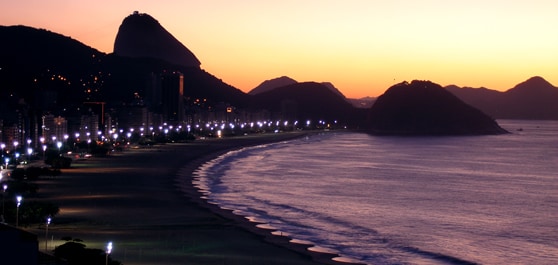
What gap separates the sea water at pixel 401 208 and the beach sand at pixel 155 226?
2122 mm

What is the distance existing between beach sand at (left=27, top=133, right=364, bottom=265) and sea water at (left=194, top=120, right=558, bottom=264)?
2122mm

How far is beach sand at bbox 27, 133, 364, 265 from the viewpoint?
31391mm

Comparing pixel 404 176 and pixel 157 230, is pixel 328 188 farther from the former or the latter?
pixel 157 230

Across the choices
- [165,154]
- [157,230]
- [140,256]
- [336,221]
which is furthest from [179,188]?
[165,154]

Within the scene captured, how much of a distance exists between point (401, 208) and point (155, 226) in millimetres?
22061

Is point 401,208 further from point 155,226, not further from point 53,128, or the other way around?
point 53,128

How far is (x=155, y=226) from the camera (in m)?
38.9

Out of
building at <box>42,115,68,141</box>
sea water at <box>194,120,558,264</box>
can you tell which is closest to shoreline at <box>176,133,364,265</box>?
sea water at <box>194,120,558,264</box>

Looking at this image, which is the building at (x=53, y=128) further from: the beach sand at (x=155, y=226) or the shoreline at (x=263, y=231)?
the shoreline at (x=263, y=231)

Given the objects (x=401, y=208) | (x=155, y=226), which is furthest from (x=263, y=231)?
(x=401, y=208)

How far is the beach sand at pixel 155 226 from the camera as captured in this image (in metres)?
31.4

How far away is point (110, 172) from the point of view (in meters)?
73.2

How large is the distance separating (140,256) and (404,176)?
208ft

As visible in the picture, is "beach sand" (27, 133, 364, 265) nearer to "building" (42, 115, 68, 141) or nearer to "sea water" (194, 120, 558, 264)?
"sea water" (194, 120, 558, 264)
